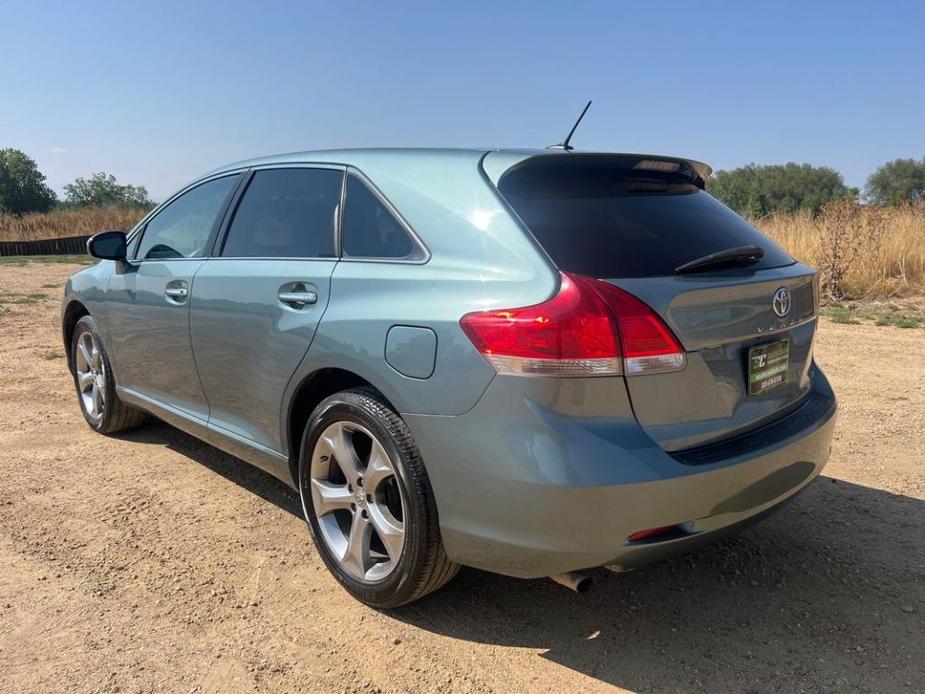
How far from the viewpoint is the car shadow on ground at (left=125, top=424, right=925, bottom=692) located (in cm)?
237

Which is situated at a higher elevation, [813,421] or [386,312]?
[386,312]

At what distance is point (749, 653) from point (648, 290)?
51.2 inches

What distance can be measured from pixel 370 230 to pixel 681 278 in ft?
3.86

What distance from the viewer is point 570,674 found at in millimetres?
2369

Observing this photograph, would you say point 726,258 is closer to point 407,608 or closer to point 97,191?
point 407,608

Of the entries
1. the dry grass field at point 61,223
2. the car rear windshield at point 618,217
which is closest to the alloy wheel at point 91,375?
the car rear windshield at point 618,217

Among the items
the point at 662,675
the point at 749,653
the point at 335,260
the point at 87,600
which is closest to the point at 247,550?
the point at 87,600

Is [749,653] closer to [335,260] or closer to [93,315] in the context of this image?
[335,260]

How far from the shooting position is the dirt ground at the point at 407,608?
2367mm

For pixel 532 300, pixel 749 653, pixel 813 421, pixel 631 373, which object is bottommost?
pixel 749 653

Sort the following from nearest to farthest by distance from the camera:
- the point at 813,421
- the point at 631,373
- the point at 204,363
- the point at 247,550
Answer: the point at 631,373 → the point at 813,421 → the point at 247,550 → the point at 204,363

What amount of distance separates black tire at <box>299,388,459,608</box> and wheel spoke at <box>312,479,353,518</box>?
0.79 feet

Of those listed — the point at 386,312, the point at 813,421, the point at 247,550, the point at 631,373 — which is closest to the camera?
the point at 631,373

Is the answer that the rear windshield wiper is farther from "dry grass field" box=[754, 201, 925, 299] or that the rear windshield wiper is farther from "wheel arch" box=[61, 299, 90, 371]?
"dry grass field" box=[754, 201, 925, 299]
